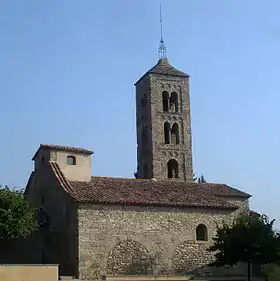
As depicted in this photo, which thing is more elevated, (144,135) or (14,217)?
A: (144,135)

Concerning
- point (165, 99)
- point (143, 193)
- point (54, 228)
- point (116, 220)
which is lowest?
point (54, 228)

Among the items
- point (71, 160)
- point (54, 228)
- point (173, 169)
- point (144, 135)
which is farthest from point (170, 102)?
point (54, 228)

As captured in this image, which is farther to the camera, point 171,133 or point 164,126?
point 171,133

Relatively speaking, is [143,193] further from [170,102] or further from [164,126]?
[170,102]

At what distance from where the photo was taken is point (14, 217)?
106 feet

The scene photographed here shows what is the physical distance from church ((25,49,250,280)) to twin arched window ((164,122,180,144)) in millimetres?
9342

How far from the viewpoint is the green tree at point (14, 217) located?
32.1 metres

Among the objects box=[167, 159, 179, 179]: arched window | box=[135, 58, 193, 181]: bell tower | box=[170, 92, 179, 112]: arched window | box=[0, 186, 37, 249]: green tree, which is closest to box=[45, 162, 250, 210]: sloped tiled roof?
box=[0, 186, 37, 249]: green tree

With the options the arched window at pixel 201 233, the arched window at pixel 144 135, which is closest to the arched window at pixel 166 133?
the arched window at pixel 144 135

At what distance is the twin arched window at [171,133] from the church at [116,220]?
9342 mm

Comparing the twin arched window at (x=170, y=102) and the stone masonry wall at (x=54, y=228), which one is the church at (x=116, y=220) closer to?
the stone masonry wall at (x=54, y=228)

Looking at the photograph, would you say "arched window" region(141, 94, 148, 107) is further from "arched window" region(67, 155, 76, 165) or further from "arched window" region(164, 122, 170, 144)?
"arched window" region(67, 155, 76, 165)

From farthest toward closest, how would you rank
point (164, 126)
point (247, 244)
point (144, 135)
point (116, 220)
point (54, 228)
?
1. point (144, 135)
2. point (164, 126)
3. point (54, 228)
4. point (116, 220)
5. point (247, 244)

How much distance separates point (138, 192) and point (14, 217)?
756cm
